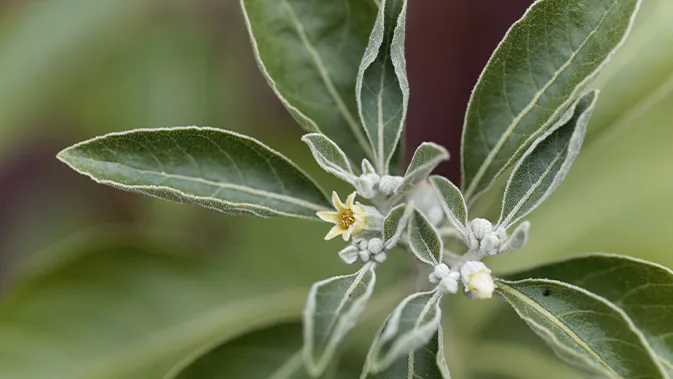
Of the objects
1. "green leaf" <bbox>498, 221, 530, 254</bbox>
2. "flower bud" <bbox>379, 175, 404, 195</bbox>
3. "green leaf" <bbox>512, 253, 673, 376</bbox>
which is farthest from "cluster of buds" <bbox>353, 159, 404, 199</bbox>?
"green leaf" <bbox>512, 253, 673, 376</bbox>

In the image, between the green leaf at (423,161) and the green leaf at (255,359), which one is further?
the green leaf at (255,359)

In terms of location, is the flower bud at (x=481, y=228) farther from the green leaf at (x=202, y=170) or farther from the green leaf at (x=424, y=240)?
the green leaf at (x=202, y=170)

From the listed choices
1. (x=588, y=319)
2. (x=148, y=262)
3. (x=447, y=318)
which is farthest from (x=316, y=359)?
(x=148, y=262)

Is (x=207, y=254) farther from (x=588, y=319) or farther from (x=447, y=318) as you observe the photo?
(x=588, y=319)

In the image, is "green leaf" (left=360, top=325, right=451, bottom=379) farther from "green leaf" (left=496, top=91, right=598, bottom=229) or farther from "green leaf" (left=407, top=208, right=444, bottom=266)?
"green leaf" (left=496, top=91, right=598, bottom=229)

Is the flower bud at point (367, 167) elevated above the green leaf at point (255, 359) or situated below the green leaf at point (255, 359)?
above

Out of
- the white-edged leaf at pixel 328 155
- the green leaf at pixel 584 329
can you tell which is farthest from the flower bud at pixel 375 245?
the green leaf at pixel 584 329
